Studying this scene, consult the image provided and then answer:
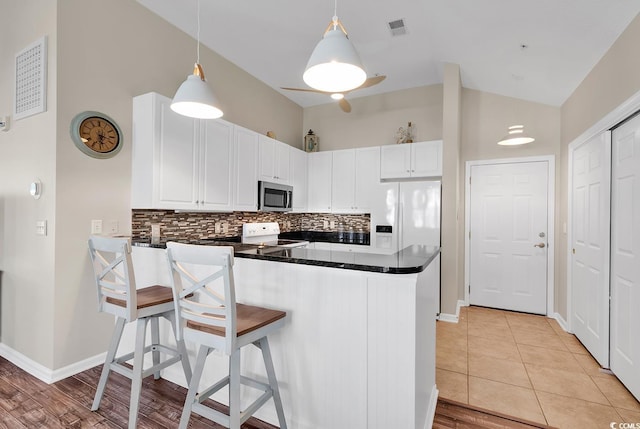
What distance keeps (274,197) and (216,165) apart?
105cm

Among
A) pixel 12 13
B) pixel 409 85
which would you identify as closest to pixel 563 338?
pixel 409 85

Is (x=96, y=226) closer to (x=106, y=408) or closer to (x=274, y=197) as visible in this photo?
(x=106, y=408)

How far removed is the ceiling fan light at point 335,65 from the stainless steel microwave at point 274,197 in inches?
93.6

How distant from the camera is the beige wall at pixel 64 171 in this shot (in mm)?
2320

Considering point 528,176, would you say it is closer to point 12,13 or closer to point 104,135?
point 104,135

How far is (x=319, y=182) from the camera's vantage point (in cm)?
482

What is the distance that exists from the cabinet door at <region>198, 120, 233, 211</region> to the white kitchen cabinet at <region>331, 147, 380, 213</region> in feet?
5.83

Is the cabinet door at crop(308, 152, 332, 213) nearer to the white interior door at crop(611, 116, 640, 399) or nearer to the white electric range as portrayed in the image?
the white electric range

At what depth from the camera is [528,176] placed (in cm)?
405

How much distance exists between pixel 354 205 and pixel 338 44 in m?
3.26

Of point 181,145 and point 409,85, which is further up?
point 409,85

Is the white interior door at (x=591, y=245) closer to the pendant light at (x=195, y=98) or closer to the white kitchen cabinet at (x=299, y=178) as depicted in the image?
the pendant light at (x=195, y=98)

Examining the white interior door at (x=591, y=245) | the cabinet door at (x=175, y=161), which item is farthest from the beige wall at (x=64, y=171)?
the white interior door at (x=591, y=245)

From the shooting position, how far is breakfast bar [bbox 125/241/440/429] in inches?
58.4
